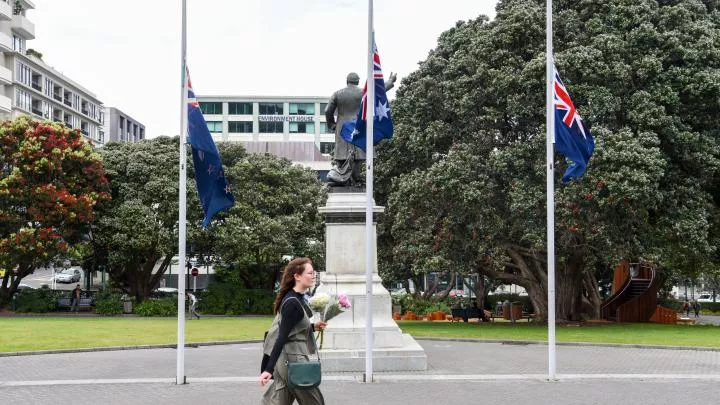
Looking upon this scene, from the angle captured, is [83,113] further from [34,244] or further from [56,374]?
[56,374]

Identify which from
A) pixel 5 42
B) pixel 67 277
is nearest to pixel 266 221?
pixel 5 42

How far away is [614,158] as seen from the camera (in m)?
25.0

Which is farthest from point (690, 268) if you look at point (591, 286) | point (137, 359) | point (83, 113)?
point (83, 113)

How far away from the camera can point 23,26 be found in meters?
65.6

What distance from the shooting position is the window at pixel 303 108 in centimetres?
9938

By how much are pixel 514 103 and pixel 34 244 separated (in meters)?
24.4

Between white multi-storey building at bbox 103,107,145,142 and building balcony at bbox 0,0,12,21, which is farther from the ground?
building balcony at bbox 0,0,12,21

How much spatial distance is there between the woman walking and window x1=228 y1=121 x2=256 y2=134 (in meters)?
93.0

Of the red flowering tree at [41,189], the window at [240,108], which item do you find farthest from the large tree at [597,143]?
the window at [240,108]

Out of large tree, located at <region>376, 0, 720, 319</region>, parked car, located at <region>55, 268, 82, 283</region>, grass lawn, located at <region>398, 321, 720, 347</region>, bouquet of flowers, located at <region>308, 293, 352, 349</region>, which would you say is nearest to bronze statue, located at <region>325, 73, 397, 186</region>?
bouquet of flowers, located at <region>308, 293, 352, 349</region>

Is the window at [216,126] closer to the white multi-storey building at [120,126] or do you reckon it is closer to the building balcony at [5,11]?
the white multi-storey building at [120,126]

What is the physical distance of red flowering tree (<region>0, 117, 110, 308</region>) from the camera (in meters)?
39.3

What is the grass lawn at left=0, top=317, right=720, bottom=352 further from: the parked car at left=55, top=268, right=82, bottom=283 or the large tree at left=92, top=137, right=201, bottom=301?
the parked car at left=55, top=268, right=82, bottom=283

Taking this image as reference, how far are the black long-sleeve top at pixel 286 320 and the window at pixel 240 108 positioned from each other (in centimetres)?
9418
